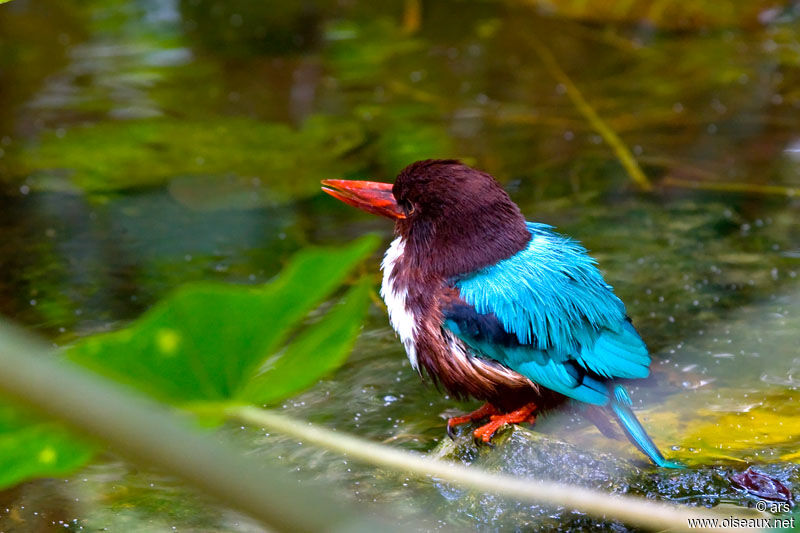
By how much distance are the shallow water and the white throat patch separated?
0.93 ft

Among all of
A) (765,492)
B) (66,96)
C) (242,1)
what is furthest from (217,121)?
(765,492)

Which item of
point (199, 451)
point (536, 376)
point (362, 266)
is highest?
point (199, 451)

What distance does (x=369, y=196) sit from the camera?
Answer: 243cm

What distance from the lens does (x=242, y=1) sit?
6402 mm

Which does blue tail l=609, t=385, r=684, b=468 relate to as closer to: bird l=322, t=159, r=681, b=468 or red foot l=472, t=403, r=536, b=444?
bird l=322, t=159, r=681, b=468

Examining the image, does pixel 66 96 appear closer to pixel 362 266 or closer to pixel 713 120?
pixel 362 266

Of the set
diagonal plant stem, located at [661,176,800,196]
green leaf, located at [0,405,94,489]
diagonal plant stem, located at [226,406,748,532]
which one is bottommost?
diagonal plant stem, located at [661,176,800,196]

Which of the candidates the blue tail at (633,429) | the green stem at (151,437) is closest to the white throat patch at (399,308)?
the blue tail at (633,429)

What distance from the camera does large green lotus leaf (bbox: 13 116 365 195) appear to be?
4168mm

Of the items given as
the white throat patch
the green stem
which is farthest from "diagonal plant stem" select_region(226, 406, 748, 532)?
the white throat patch

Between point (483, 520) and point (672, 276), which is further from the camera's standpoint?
point (672, 276)

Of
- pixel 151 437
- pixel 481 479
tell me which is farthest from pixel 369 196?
pixel 151 437

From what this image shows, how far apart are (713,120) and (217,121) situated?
7.91 ft

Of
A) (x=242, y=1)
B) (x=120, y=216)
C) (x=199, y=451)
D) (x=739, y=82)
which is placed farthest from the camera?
(x=242, y=1)
